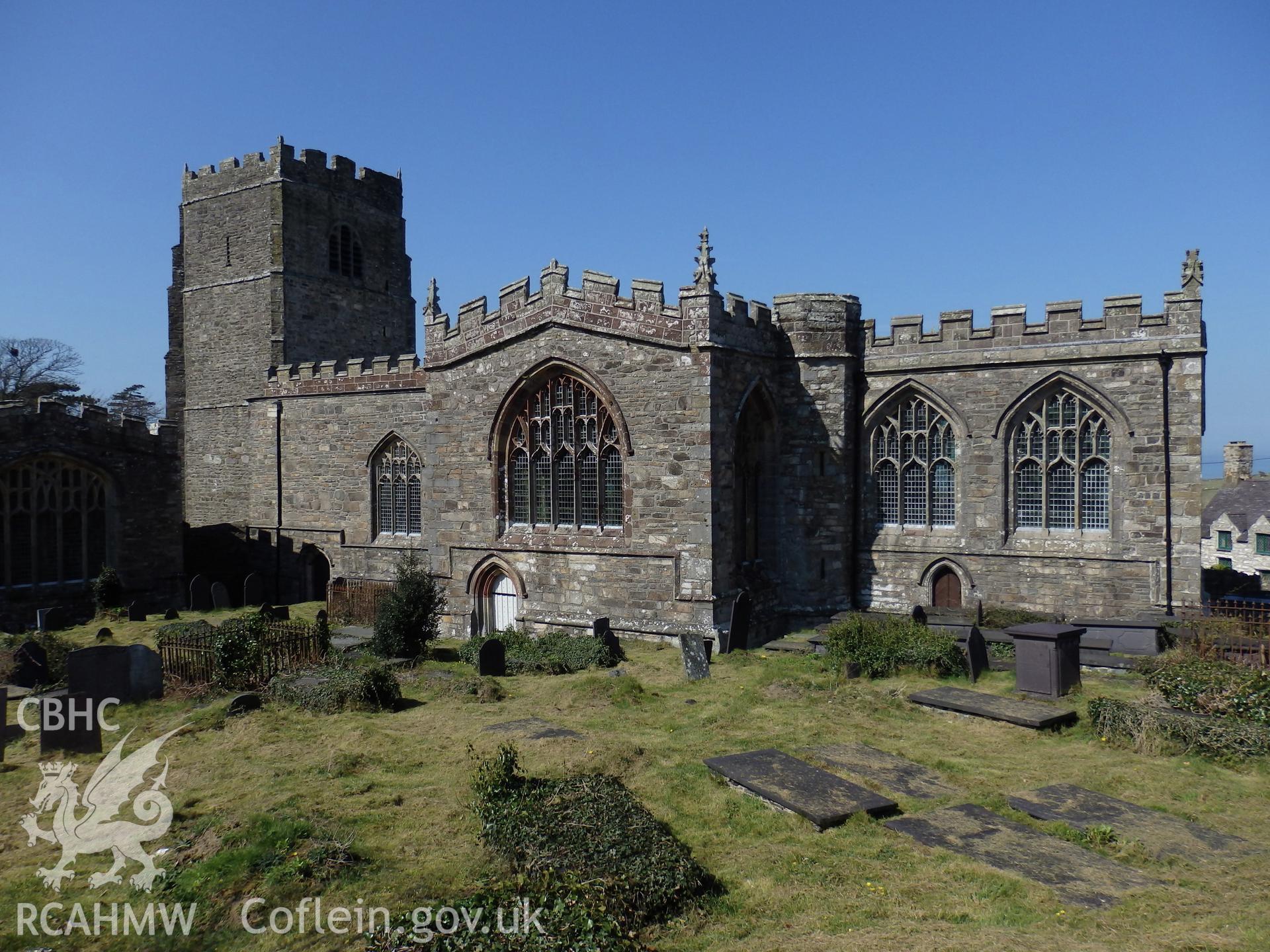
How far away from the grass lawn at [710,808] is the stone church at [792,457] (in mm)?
4662

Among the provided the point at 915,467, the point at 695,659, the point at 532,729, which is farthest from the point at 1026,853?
the point at 915,467

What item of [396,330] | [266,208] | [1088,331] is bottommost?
[1088,331]

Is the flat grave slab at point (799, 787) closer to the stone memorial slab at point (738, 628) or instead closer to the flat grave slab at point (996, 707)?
the flat grave slab at point (996, 707)

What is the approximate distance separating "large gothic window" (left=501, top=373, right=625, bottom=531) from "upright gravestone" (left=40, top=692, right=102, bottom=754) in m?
10.4

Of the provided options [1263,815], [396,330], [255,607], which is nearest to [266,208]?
[396,330]

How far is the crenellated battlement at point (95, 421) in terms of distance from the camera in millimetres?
23031

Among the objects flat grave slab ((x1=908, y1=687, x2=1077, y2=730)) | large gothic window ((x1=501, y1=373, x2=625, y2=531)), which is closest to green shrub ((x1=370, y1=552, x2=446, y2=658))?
large gothic window ((x1=501, y1=373, x2=625, y2=531))

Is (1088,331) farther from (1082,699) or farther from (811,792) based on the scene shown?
(811,792)

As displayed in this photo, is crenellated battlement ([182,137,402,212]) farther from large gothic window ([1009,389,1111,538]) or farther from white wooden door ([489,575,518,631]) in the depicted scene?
large gothic window ([1009,389,1111,538])

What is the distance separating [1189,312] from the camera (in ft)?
60.4

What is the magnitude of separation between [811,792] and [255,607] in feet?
68.0

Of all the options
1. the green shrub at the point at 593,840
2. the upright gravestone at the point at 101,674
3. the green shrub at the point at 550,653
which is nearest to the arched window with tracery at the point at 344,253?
the green shrub at the point at 550,653

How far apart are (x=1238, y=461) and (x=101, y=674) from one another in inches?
2054

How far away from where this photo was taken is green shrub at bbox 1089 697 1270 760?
34.9 ft
